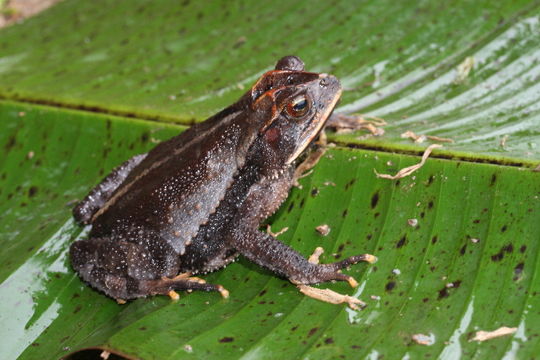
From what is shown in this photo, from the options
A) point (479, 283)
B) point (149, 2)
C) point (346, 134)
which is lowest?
point (479, 283)

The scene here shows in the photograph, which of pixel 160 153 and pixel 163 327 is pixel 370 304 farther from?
pixel 160 153

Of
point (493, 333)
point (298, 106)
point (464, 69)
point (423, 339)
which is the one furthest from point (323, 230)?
point (464, 69)

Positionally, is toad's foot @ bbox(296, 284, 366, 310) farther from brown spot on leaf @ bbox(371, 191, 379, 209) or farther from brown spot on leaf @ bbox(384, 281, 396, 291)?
brown spot on leaf @ bbox(371, 191, 379, 209)

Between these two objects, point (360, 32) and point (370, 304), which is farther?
point (360, 32)

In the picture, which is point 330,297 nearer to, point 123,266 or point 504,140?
point 123,266

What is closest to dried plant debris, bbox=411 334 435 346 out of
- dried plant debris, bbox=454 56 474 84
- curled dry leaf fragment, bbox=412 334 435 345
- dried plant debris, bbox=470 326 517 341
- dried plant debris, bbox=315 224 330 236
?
curled dry leaf fragment, bbox=412 334 435 345

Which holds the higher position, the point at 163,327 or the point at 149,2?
the point at 149,2

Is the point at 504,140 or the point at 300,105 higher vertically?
the point at 300,105

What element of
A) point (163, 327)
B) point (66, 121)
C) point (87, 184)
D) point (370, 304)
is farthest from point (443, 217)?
point (66, 121)
